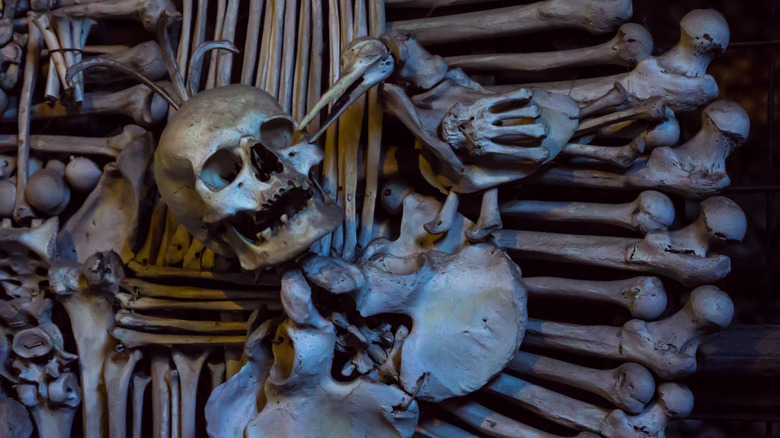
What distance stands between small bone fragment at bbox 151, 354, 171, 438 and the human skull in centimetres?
36

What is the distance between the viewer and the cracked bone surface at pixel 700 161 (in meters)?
1.44

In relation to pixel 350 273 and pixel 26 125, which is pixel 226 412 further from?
pixel 26 125

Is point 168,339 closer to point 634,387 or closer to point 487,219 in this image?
point 487,219

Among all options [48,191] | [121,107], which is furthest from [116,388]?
[121,107]

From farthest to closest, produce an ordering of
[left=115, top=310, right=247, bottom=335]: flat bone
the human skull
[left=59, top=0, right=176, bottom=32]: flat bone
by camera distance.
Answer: [left=59, top=0, right=176, bottom=32]: flat bone, [left=115, top=310, right=247, bottom=335]: flat bone, the human skull

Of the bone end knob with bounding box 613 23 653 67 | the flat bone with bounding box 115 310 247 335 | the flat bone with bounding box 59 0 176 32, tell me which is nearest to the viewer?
the bone end knob with bounding box 613 23 653 67

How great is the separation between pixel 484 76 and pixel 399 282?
404 millimetres

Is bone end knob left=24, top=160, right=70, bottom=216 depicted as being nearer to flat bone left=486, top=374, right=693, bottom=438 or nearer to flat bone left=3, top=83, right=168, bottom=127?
flat bone left=3, top=83, right=168, bottom=127

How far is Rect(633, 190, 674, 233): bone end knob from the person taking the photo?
1.45 metres

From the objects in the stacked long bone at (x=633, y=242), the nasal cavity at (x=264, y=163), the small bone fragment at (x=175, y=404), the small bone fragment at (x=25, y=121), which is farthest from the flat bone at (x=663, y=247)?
the small bone fragment at (x=25, y=121)

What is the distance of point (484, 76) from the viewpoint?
1.60m

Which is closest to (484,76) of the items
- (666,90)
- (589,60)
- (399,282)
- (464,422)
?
(589,60)

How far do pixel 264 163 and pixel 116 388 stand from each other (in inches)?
22.0

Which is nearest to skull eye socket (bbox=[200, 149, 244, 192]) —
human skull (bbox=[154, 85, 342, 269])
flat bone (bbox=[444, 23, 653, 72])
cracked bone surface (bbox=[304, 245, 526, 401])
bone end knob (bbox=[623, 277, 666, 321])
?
human skull (bbox=[154, 85, 342, 269])
